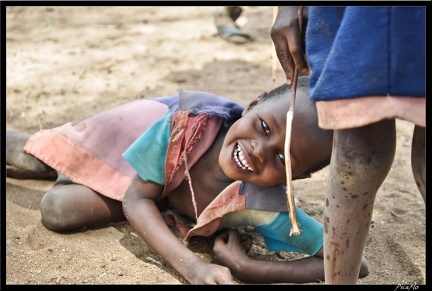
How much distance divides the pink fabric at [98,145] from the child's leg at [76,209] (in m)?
0.06

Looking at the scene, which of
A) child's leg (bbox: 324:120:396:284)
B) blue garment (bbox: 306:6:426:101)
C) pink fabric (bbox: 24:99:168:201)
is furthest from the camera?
pink fabric (bbox: 24:99:168:201)

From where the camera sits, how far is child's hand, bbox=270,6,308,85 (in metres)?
1.78

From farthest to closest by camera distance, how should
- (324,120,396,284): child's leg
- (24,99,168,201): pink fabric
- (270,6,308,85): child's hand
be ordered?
1. (24,99,168,201): pink fabric
2. (270,6,308,85): child's hand
3. (324,120,396,284): child's leg

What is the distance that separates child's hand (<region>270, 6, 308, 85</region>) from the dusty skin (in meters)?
0.88

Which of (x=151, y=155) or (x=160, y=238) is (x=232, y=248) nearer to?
(x=160, y=238)

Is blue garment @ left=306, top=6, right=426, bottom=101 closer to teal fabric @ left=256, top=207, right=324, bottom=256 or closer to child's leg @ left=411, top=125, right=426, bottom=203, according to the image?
child's leg @ left=411, top=125, right=426, bottom=203

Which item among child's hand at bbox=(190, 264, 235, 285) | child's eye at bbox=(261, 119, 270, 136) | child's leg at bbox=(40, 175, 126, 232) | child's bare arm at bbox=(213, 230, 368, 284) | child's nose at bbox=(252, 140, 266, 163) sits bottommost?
child's bare arm at bbox=(213, 230, 368, 284)

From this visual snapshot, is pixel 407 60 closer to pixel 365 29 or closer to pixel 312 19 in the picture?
pixel 365 29

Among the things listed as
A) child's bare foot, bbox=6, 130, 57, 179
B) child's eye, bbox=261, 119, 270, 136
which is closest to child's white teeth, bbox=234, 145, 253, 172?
child's eye, bbox=261, 119, 270, 136

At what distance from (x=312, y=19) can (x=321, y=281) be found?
3.50ft

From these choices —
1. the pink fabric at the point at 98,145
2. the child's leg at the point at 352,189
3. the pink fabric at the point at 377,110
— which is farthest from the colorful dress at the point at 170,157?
the pink fabric at the point at 377,110

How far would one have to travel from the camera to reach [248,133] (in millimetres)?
2264

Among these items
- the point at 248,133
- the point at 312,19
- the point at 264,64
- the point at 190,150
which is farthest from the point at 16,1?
the point at 312,19
